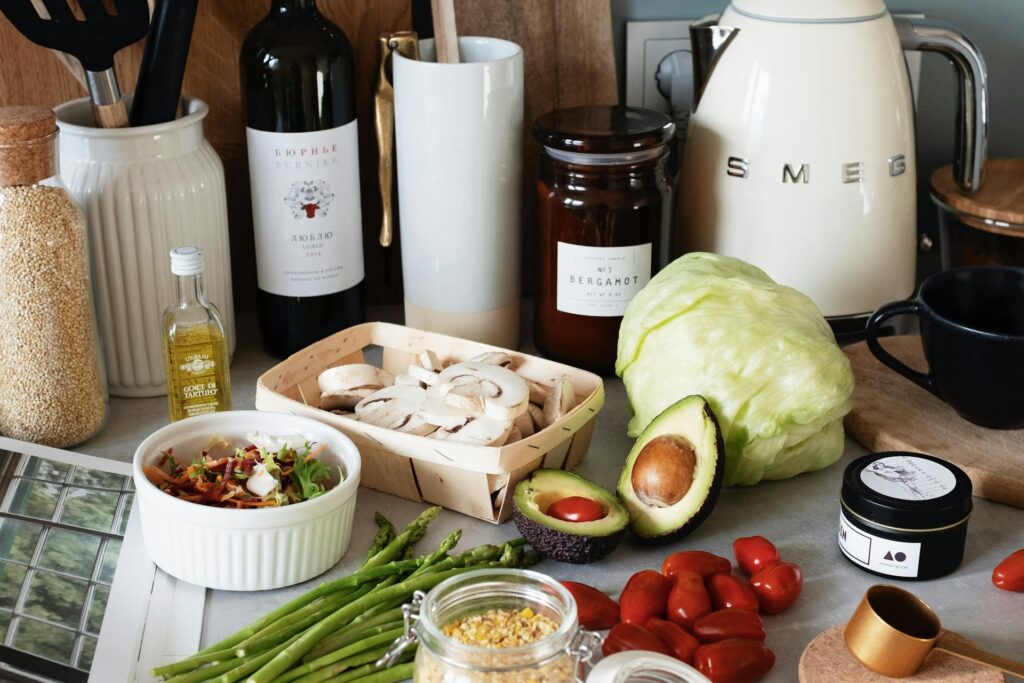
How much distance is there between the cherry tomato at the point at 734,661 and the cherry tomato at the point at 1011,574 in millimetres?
229

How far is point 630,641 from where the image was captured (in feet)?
2.68

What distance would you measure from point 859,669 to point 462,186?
64cm

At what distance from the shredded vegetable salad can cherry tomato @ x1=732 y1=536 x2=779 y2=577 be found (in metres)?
0.33

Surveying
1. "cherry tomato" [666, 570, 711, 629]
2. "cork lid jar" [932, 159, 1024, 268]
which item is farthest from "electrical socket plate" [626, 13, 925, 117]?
"cherry tomato" [666, 570, 711, 629]

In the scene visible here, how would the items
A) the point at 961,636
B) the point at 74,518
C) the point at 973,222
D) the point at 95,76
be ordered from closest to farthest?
the point at 961,636, the point at 74,518, the point at 95,76, the point at 973,222

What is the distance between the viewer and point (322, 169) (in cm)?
121

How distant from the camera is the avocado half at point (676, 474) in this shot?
957 mm

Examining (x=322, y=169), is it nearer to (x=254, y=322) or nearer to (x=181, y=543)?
(x=254, y=322)

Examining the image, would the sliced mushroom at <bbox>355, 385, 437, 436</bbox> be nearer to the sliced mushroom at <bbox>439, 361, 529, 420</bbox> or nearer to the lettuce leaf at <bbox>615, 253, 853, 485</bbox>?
the sliced mushroom at <bbox>439, 361, 529, 420</bbox>

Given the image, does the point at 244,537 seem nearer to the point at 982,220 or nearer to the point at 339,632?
the point at 339,632

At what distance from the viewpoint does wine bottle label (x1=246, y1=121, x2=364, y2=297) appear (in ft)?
3.93

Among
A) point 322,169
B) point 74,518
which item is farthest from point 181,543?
point 322,169

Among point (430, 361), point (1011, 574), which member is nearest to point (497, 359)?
point (430, 361)

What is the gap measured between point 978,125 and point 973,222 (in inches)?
4.3
